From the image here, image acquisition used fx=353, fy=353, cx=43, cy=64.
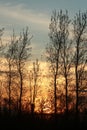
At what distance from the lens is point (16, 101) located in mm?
36406

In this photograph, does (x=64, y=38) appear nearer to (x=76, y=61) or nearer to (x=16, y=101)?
(x=76, y=61)

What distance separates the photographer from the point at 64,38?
34.7m

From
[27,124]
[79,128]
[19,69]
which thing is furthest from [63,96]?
[27,124]

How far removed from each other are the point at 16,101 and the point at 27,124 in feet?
51.8

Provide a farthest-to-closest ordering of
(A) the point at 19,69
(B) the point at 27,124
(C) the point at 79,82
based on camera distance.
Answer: (A) the point at 19,69, (C) the point at 79,82, (B) the point at 27,124

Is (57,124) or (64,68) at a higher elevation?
(64,68)

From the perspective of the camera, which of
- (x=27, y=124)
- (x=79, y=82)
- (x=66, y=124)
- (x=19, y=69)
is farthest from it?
(x=19, y=69)

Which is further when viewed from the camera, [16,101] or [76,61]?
[16,101]

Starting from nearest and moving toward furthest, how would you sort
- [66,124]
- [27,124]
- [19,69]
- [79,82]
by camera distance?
[27,124] → [66,124] → [79,82] → [19,69]

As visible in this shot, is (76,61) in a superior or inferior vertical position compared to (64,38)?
inferior

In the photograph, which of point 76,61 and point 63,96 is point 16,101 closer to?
point 63,96

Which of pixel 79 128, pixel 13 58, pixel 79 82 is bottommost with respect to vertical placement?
pixel 79 128

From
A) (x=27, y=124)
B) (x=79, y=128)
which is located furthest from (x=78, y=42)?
(x=27, y=124)

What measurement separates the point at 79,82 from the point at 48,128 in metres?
12.2
